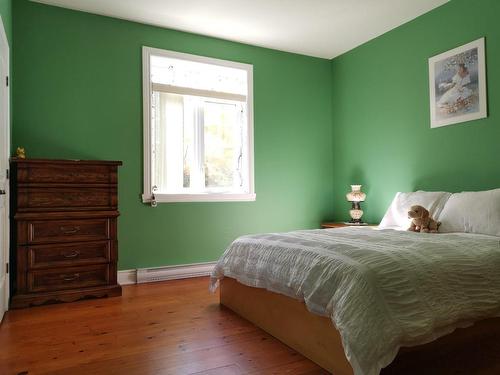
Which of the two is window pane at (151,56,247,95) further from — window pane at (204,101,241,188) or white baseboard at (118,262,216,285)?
white baseboard at (118,262,216,285)

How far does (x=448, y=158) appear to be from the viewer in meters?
3.43

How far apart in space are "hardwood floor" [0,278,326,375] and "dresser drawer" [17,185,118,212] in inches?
31.8

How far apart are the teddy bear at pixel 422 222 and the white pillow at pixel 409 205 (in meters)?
0.19

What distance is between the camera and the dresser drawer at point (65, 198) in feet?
9.80

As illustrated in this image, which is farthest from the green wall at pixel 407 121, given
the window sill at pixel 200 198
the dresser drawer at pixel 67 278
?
the dresser drawer at pixel 67 278

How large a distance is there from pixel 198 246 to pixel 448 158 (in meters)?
2.67

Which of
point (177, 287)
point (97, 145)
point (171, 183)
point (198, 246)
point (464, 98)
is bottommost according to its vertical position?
point (177, 287)

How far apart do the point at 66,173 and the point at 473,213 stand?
3.25 meters

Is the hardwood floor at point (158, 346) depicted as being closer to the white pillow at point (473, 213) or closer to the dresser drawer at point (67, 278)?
the dresser drawer at point (67, 278)

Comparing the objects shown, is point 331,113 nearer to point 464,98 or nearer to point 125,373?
point 464,98

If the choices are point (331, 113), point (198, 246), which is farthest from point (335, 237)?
point (331, 113)

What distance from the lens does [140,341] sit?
87.6 inches

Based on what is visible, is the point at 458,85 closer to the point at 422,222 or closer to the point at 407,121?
the point at 407,121

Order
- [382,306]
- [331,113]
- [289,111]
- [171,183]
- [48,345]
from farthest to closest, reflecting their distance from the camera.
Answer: [331,113] < [289,111] < [171,183] < [48,345] < [382,306]
